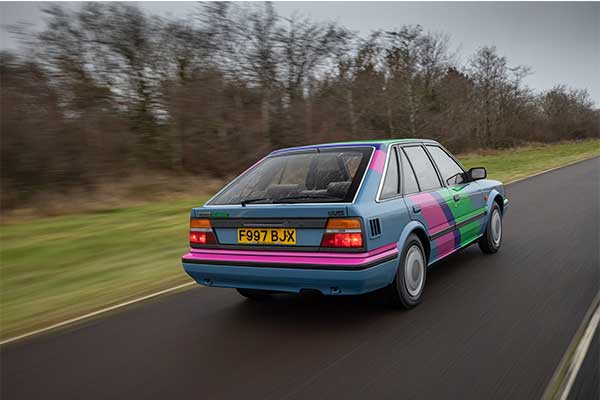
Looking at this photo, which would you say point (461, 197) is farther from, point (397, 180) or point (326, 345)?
point (326, 345)

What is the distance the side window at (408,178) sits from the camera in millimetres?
4602

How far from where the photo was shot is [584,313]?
4.01 m

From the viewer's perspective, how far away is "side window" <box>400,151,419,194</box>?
A: 460 centimetres

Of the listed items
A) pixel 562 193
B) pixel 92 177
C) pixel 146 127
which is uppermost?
pixel 146 127

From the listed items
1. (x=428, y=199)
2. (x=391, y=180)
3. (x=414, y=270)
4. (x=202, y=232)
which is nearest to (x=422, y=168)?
(x=428, y=199)

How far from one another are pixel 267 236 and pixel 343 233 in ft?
2.06

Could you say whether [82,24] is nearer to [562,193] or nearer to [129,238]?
[129,238]

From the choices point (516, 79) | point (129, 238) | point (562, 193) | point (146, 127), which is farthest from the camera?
point (516, 79)

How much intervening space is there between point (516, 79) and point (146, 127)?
37.9 meters

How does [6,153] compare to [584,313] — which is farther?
[6,153]

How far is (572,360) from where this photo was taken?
3.16m

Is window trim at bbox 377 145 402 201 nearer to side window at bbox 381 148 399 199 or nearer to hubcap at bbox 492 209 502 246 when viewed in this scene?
side window at bbox 381 148 399 199

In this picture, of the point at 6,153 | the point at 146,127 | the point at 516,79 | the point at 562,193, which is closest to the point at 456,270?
the point at 562,193

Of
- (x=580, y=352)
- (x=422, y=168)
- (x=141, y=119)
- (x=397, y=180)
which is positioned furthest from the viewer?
(x=141, y=119)
